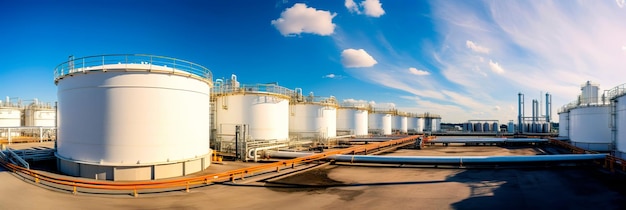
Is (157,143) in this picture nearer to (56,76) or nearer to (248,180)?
(248,180)

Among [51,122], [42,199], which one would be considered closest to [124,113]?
[42,199]

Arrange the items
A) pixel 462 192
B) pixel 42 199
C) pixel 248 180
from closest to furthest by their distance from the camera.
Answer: pixel 42 199 → pixel 462 192 → pixel 248 180

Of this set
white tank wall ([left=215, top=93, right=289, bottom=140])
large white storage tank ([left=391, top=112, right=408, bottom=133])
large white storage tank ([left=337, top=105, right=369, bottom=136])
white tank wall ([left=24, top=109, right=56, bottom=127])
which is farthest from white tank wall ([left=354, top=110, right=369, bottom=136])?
white tank wall ([left=24, top=109, right=56, bottom=127])

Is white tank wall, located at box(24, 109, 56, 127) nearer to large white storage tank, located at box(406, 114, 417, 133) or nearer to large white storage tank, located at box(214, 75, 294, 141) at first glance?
large white storage tank, located at box(214, 75, 294, 141)

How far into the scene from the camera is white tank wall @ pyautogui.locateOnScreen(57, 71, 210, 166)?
54.0ft

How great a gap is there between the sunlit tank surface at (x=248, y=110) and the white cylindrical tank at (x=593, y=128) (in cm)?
3268

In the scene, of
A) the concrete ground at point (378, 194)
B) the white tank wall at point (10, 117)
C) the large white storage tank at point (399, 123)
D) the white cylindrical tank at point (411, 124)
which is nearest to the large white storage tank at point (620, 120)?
the concrete ground at point (378, 194)

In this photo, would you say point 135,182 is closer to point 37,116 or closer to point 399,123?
point 37,116

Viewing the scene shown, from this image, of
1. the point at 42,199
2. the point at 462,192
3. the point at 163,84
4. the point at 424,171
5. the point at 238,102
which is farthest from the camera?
the point at 238,102

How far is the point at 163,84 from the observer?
17.4 meters

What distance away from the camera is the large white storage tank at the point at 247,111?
27250 mm

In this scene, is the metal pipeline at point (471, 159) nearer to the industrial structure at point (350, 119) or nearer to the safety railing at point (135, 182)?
the safety railing at point (135, 182)

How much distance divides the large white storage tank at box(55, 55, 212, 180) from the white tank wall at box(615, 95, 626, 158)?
28.7 metres

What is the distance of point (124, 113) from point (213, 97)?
36.9 feet
